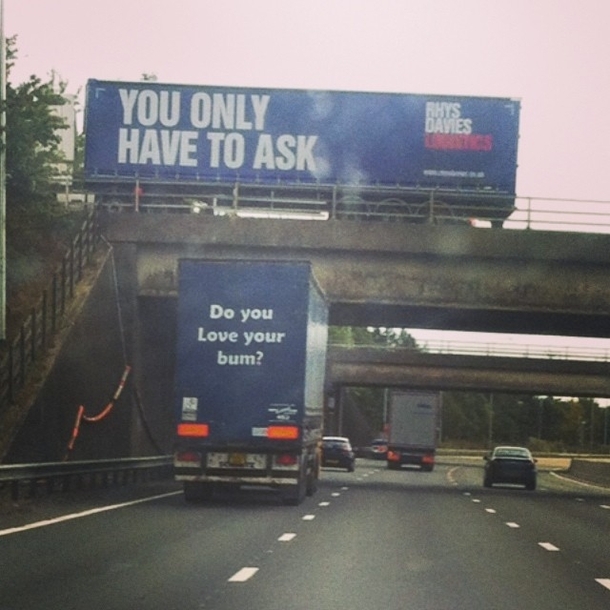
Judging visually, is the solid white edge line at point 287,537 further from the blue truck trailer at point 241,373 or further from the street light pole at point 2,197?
the street light pole at point 2,197

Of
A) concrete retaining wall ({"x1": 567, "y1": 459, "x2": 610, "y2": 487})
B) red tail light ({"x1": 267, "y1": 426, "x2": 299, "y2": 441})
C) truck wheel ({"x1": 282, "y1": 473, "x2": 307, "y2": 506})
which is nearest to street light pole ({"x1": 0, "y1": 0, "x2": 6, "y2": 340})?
red tail light ({"x1": 267, "y1": 426, "x2": 299, "y2": 441})

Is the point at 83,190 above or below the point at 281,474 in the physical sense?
above

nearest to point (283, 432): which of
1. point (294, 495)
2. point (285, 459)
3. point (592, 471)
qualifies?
point (285, 459)

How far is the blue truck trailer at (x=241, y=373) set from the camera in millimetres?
25328

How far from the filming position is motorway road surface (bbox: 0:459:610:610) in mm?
12133

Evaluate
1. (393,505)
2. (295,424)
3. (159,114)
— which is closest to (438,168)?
(159,114)

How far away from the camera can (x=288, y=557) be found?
15.8 m

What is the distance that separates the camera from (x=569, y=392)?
73375mm

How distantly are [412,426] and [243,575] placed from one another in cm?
5522

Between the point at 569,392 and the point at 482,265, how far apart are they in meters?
36.9

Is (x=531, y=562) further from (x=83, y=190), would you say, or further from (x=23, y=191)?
(x=83, y=190)

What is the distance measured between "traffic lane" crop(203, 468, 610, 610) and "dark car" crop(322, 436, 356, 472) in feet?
110

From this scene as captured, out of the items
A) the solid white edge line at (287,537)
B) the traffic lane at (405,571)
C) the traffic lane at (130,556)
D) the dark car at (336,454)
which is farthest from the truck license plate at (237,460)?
the dark car at (336,454)

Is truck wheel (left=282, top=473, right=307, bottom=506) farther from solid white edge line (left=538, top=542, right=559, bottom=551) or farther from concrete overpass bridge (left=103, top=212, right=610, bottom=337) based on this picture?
concrete overpass bridge (left=103, top=212, right=610, bottom=337)
